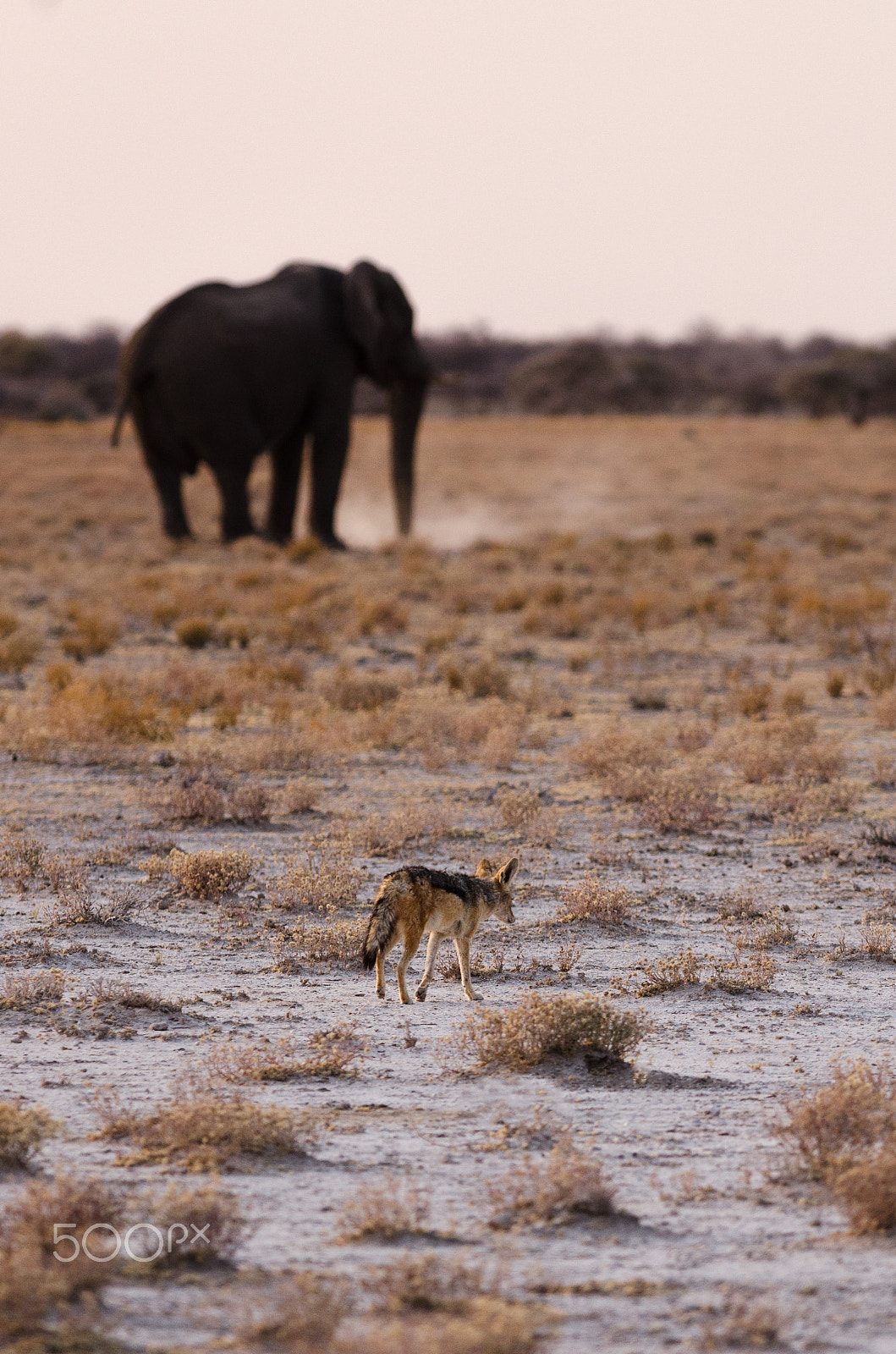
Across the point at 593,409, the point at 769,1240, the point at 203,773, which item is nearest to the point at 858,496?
the point at 203,773

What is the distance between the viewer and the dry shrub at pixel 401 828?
9.38m

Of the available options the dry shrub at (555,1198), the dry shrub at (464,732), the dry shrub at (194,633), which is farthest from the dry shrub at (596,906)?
the dry shrub at (194,633)

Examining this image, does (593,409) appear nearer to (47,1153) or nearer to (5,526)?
(5,526)

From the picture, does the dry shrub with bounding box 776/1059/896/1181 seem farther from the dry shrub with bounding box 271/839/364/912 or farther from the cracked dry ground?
the dry shrub with bounding box 271/839/364/912

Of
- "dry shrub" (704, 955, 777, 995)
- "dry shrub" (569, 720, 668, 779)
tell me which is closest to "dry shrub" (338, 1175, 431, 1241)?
"dry shrub" (704, 955, 777, 995)

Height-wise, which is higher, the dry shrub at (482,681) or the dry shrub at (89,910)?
the dry shrub at (482,681)

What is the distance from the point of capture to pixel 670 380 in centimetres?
8325

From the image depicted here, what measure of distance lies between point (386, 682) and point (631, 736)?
3629 mm

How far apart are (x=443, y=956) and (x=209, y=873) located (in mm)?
1477

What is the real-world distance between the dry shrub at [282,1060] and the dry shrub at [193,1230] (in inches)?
47.6

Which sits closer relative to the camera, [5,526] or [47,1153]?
[47,1153]

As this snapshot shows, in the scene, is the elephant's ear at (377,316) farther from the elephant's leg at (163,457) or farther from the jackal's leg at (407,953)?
the jackal's leg at (407,953)

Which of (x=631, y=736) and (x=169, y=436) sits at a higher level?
(x=169, y=436)

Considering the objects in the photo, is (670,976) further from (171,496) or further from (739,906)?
(171,496)
